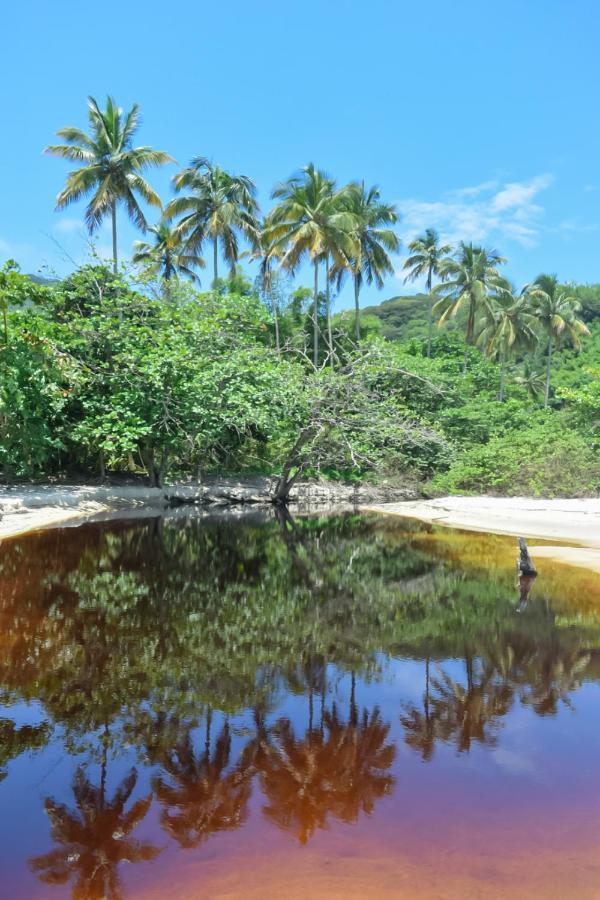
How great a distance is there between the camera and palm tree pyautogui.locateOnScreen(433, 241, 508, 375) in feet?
142

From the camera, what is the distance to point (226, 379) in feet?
79.9

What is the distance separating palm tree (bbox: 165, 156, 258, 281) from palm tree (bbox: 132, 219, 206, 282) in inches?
38.6

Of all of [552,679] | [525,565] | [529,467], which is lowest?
[552,679]

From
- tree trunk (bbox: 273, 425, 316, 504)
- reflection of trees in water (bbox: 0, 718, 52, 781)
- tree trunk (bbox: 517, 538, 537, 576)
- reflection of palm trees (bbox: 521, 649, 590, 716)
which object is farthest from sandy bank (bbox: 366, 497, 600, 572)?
reflection of trees in water (bbox: 0, 718, 52, 781)

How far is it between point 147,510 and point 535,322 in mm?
35506

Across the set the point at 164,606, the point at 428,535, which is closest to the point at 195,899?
the point at 164,606

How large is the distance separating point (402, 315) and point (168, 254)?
4117cm

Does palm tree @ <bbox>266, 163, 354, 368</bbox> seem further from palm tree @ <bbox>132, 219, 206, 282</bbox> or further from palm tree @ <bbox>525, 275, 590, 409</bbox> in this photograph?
palm tree @ <bbox>525, 275, 590, 409</bbox>

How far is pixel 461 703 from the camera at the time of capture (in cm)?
704

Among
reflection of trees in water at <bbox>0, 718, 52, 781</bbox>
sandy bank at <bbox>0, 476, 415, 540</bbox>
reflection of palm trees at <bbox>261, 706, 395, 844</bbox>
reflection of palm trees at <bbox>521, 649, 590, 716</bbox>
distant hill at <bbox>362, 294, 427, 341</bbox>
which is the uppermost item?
distant hill at <bbox>362, 294, 427, 341</bbox>

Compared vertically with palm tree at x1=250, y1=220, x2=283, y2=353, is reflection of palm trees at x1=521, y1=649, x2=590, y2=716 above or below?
below

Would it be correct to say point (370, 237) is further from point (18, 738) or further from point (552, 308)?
point (18, 738)

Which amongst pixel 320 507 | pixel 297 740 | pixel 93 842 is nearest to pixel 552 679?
pixel 297 740

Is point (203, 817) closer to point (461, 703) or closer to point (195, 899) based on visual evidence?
point (195, 899)
